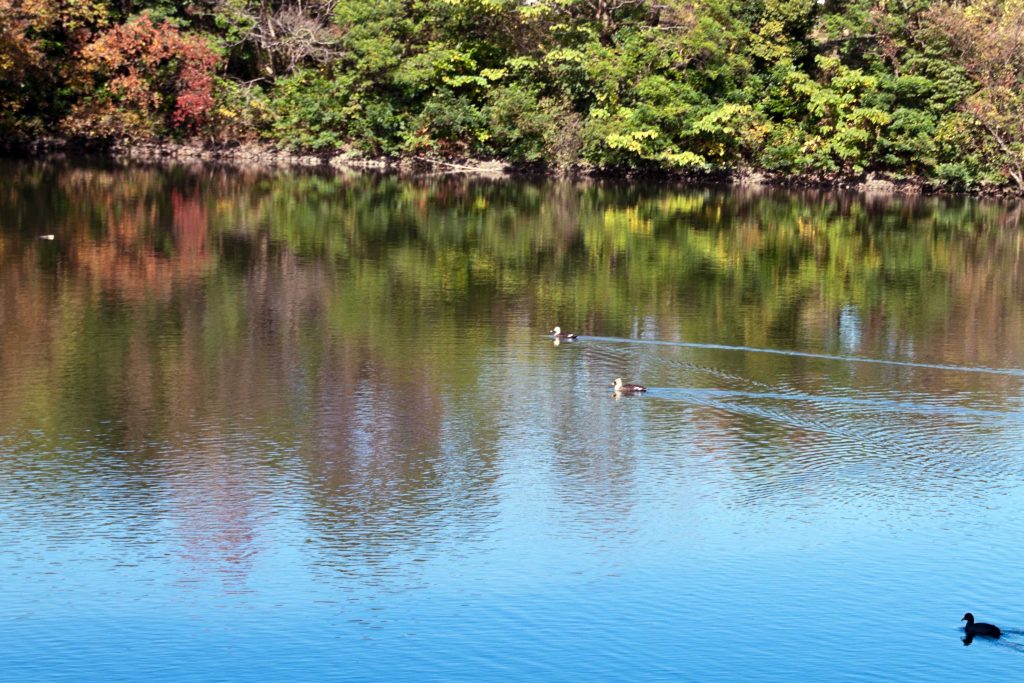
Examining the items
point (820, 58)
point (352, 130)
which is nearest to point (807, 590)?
point (820, 58)

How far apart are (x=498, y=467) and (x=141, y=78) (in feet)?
A: 144

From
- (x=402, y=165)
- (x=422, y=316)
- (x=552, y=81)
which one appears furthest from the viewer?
A: (x=402, y=165)

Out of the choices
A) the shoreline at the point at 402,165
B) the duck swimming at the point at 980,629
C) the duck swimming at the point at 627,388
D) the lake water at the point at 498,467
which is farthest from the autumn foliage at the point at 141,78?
the duck swimming at the point at 980,629

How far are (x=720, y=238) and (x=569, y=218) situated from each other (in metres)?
5.53

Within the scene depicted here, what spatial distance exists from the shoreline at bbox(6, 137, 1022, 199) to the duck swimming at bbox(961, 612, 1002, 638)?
4374cm

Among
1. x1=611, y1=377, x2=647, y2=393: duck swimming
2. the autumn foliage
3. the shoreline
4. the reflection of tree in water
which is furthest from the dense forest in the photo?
x1=611, y1=377, x2=647, y2=393: duck swimming

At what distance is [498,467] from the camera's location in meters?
16.3

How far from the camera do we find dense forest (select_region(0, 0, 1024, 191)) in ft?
172

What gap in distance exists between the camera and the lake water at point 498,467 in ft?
38.4

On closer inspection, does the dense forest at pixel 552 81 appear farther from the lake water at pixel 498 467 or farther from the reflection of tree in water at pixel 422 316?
the lake water at pixel 498 467

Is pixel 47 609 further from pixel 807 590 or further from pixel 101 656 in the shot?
pixel 807 590

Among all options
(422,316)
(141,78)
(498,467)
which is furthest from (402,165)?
(498,467)

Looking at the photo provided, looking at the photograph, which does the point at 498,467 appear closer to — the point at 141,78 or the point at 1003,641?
the point at 1003,641

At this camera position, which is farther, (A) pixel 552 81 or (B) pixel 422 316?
(A) pixel 552 81
